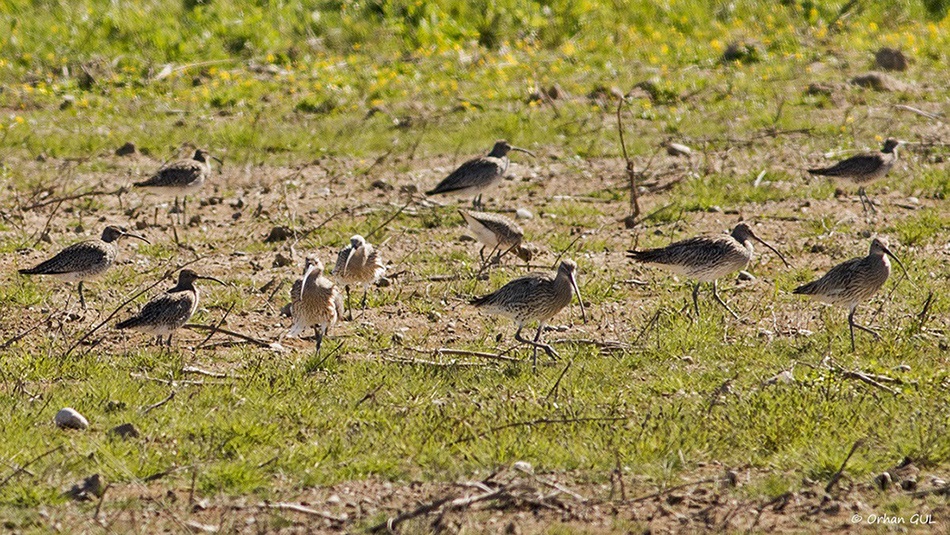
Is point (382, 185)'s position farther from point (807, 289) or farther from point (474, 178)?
point (807, 289)

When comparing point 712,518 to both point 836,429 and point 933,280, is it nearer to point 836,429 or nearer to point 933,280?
point 836,429

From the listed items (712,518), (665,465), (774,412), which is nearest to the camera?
(712,518)

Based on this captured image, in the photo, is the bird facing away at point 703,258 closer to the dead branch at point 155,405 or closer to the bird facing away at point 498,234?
the bird facing away at point 498,234

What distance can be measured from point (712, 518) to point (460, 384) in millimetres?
2582

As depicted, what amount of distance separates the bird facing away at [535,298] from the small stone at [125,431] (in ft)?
10.3

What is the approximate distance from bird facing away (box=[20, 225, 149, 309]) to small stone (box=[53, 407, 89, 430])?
10.1 feet

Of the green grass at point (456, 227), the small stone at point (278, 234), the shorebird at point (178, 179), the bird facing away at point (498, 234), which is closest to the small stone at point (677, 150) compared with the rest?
the green grass at point (456, 227)

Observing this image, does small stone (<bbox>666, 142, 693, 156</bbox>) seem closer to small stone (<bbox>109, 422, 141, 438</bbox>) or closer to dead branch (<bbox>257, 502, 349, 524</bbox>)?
small stone (<bbox>109, 422, 141, 438</bbox>)

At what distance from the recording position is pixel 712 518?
7.20 metres

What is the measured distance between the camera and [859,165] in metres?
14.3

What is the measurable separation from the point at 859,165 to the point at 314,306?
6.78 meters

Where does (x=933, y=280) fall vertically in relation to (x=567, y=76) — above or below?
above

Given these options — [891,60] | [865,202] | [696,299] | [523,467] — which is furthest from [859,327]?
[891,60]

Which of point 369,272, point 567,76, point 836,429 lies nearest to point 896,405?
point 836,429
